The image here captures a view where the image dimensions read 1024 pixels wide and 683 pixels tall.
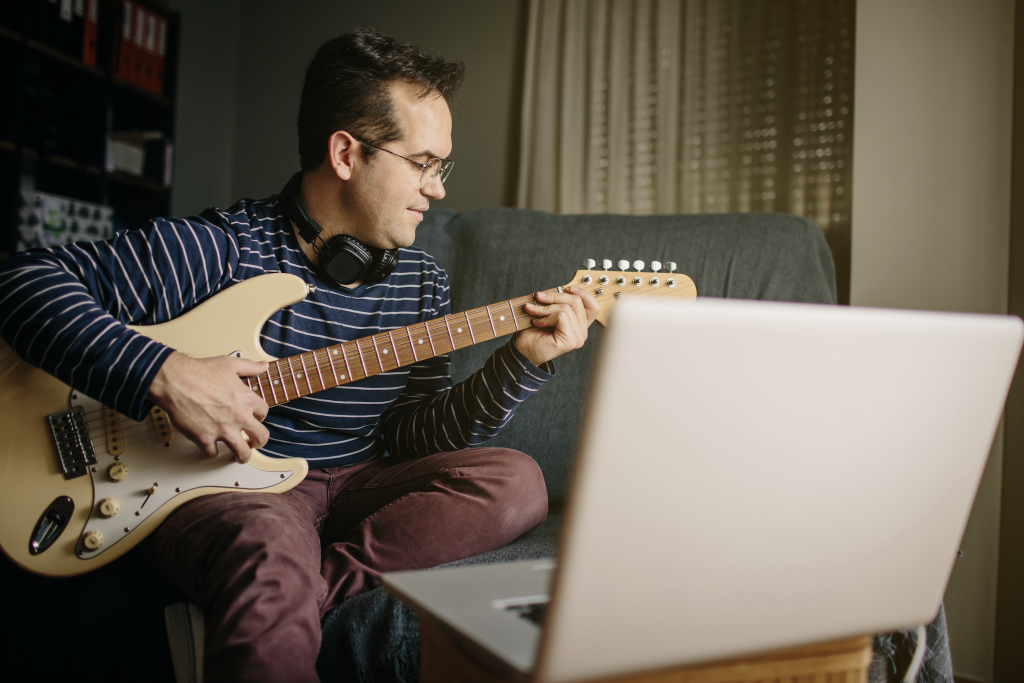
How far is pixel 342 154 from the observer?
116 centimetres

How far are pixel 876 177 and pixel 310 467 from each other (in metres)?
1.41

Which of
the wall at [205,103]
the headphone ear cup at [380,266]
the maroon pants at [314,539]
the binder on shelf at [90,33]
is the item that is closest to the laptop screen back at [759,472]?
the maroon pants at [314,539]

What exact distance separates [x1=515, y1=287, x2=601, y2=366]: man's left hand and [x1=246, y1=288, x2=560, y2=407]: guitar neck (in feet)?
0.06

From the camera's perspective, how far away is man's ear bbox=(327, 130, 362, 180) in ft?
3.80

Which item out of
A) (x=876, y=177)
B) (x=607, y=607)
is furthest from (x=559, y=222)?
(x=607, y=607)

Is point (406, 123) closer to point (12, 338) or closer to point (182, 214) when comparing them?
point (12, 338)

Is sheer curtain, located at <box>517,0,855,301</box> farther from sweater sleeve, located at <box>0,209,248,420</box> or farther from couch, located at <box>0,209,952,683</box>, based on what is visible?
sweater sleeve, located at <box>0,209,248,420</box>

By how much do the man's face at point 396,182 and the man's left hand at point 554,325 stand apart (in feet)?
0.98

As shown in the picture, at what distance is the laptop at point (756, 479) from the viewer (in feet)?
1.27

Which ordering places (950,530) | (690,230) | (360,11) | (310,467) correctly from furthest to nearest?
(360,11) → (690,230) → (310,467) → (950,530)

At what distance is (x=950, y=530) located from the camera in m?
0.51

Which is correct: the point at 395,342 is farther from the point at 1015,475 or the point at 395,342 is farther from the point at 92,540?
the point at 1015,475

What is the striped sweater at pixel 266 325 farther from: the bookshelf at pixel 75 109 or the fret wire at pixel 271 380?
the bookshelf at pixel 75 109

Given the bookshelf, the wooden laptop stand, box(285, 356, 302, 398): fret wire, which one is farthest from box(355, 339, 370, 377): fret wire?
the bookshelf
